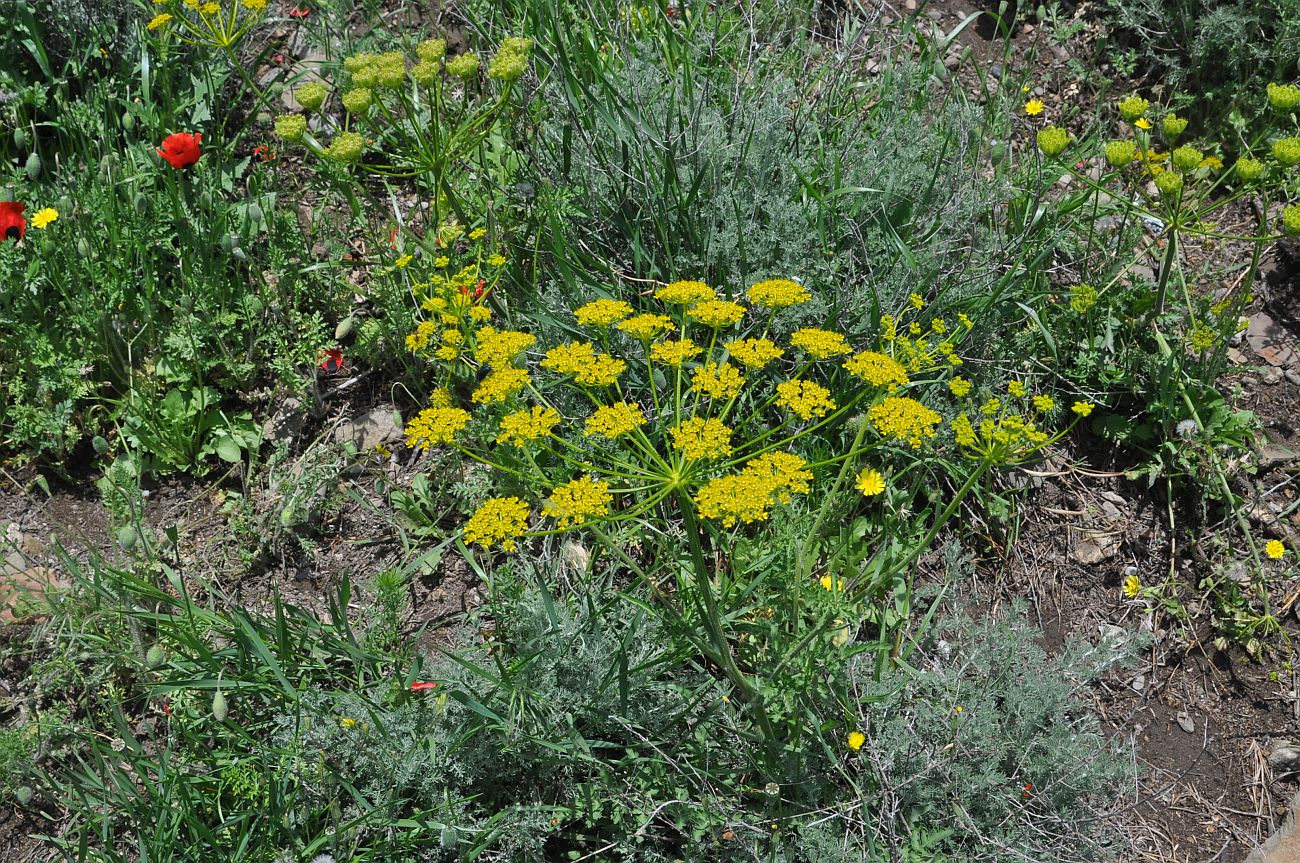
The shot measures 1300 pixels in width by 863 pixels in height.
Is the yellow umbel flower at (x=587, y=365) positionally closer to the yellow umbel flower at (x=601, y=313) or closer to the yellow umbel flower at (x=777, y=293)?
the yellow umbel flower at (x=601, y=313)

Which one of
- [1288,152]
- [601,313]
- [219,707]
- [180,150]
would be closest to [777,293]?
[601,313]

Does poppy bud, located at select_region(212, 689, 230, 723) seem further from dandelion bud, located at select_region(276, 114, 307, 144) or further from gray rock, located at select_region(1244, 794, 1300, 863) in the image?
gray rock, located at select_region(1244, 794, 1300, 863)

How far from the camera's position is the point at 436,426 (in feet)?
7.01

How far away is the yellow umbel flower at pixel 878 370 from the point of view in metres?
2.14

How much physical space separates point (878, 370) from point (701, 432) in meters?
0.45

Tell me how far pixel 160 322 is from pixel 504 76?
160cm

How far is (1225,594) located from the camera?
124 inches

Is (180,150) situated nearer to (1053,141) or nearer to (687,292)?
(687,292)

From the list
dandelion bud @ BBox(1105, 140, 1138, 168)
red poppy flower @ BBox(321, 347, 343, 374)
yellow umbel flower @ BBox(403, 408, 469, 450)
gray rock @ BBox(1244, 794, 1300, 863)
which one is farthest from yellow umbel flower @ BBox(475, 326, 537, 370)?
gray rock @ BBox(1244, 794, 1300, 863)

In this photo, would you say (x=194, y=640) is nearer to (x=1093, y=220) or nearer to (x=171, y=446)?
(x=171, y=446)

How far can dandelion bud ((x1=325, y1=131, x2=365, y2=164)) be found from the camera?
2740mm

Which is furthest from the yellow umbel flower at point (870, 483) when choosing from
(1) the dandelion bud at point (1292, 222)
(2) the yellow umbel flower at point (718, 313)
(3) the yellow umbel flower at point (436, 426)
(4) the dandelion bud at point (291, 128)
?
(4) the dandelion bud at point (291, 128)

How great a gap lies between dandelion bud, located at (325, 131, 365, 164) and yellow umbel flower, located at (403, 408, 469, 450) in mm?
960

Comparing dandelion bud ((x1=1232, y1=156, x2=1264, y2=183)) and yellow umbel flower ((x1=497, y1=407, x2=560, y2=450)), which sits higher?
dandelion bud ((x1=1232, y1=156, x2=1264, y2=183))
